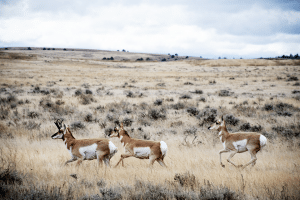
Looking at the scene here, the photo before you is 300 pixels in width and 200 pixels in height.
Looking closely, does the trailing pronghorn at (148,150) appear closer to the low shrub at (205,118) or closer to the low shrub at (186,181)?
the low shrub at (186,181)

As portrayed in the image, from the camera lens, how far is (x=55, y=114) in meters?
11.8

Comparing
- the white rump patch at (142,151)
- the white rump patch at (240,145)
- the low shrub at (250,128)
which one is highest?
the white rump patch at (240,145)

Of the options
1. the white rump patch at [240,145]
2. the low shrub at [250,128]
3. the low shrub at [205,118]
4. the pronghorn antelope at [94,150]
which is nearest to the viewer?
the pronghorn antelope at [94,150]

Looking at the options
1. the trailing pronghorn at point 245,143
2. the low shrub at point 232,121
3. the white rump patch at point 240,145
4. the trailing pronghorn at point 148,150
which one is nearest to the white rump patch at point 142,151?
the trailing pronghorn at point 148,150

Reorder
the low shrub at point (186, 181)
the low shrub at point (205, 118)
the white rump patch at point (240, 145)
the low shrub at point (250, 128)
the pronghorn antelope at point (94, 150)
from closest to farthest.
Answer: the low shrub at point (186, 181), the pronghorn antelope at point (94, 150), the white rump patch at point (240, 145), the low shrub at point (250, 128), the low shrub at point (205, 118)

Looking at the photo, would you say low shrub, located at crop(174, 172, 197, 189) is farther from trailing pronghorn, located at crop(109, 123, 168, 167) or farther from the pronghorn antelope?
the pronghorn antelope

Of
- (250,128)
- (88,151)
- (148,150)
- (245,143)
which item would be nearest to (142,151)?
(148,150)

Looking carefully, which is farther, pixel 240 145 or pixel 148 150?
pixel 240 145

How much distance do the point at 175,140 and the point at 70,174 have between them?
4.54m

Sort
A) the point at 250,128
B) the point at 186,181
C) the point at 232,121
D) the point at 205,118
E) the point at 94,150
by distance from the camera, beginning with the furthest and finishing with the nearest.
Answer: the point at 205,118
the point at 232,121
the point at 250,128
the point at 94,150
the point at 186,181

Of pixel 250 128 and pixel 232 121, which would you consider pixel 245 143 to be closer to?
pixel 250 128

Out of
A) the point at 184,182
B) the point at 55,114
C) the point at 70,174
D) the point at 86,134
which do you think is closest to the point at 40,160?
the point at 70,174

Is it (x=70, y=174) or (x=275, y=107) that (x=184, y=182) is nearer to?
(x=70, y=174)

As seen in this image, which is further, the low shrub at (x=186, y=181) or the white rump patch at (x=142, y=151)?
the white rump patch at (x=142, y=151)
